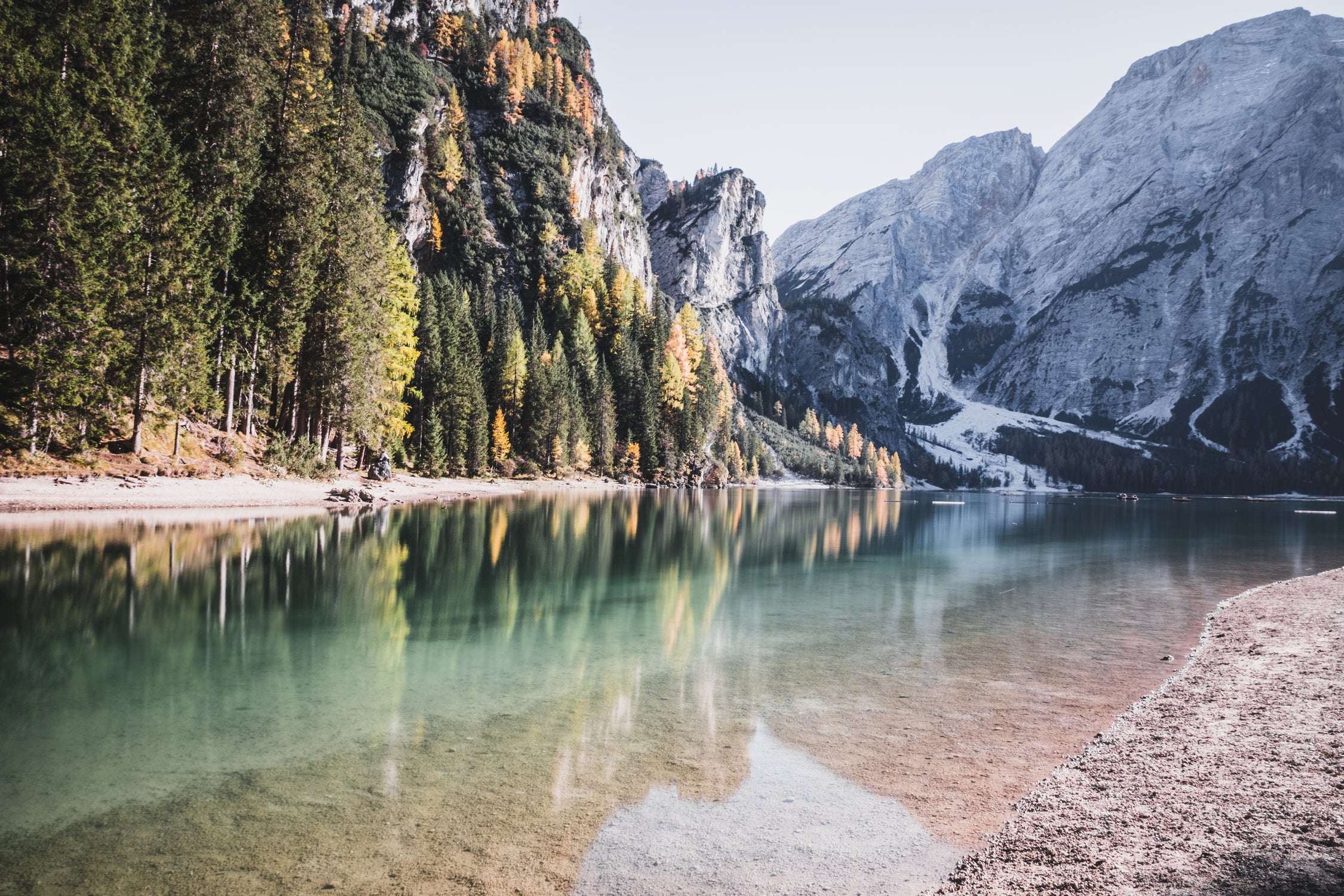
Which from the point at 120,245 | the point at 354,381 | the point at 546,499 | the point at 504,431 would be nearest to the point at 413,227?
the point at 504,431

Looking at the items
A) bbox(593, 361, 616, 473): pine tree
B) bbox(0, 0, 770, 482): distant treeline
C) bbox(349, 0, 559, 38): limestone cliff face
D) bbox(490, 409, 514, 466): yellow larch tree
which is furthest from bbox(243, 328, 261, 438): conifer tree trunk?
bbox(349, 0, 559, 38): limestone cliff face

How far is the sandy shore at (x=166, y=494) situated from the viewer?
27469 millimetres

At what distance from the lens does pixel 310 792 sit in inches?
273

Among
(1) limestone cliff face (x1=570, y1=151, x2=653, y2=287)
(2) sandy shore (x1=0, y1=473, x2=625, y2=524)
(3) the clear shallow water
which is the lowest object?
(3) the clear shallow water

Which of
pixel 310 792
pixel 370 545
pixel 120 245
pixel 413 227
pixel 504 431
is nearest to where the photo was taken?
pixel 310 792

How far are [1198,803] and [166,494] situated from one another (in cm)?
3781

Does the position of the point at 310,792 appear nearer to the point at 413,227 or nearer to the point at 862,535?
the point at 862,535

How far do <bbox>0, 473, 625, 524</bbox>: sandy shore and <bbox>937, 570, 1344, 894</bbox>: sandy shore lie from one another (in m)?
31.9

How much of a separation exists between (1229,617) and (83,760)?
2285 cm

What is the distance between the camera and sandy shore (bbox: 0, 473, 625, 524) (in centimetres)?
2747

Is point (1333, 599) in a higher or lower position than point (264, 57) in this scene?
lower

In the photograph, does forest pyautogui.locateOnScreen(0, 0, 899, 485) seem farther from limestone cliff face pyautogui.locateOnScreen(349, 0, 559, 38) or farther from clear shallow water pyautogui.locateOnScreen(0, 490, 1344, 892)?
limestone cliff face pyautogui.locateOnScreen(349, 0, 559, 38)

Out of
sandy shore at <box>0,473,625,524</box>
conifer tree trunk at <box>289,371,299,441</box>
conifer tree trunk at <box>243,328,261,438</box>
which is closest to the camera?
sandy shore at <box>0,473,625,524</box>

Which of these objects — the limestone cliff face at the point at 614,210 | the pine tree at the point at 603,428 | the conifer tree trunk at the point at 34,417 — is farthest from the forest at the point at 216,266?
the limestone cliff face at the point at 614,210
